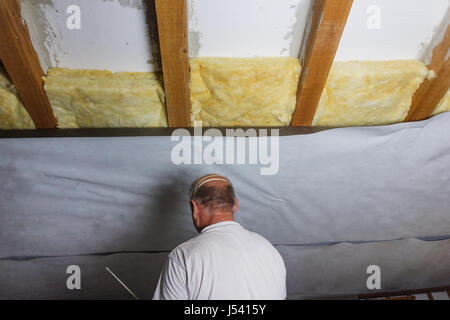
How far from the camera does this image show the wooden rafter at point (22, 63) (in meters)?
1.17

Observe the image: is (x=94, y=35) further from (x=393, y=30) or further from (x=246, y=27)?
(x=393, y=30)

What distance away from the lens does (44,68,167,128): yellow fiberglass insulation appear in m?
1.47

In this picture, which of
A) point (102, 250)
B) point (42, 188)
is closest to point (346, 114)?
point (102, 250)

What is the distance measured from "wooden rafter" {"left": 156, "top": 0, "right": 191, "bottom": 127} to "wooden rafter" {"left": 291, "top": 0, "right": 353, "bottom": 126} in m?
0.52

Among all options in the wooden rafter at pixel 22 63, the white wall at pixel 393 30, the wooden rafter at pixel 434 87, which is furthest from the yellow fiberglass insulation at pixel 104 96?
the wooden rafter at pixel 434 87

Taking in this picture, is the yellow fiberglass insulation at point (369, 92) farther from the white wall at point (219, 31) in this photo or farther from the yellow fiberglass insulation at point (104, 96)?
the yellow fiberglass insulation at point (104, 96)

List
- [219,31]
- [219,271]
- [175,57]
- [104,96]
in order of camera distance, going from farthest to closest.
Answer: [104,96] < [219,31] < [175,57] < [219,271]

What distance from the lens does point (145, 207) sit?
5.40 ft

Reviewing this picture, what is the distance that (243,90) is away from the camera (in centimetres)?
153

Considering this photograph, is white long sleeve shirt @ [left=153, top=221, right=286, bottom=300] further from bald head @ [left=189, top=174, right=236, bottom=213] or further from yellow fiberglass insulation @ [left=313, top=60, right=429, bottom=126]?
yellow fiberglass insulation @ [left=313, top=60, right=429, bottom=126]

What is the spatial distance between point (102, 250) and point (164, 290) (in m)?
0.84

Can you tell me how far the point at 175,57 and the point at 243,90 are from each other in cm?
40

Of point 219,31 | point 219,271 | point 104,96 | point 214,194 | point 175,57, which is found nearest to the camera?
point 219,271

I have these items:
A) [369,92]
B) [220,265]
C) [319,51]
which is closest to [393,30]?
[369,92]
